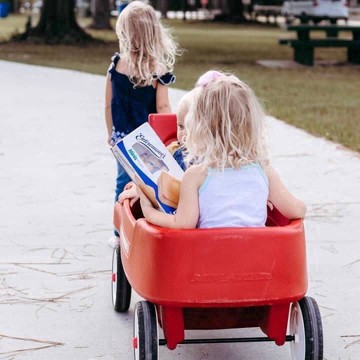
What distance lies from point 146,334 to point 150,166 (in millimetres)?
688

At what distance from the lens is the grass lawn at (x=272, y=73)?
10773 millimetres

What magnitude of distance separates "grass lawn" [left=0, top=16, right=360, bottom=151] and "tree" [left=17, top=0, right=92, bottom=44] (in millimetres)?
713

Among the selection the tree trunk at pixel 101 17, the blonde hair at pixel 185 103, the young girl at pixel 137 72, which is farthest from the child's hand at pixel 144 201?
the tree trunk at pixel 101 17

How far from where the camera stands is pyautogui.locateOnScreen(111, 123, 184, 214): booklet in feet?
11.9

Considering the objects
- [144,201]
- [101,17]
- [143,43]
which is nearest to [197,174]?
[144,201]

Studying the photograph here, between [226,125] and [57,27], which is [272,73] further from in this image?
[226,125]

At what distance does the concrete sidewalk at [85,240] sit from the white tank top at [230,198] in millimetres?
629

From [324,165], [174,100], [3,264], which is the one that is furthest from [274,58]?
[3,264]

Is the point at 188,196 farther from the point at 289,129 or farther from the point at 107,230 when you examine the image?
the point at 289,129

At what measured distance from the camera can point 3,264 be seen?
5004mm

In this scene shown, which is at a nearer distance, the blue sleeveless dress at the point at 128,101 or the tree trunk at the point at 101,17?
the blue sleeveless dress at the point at 128,101

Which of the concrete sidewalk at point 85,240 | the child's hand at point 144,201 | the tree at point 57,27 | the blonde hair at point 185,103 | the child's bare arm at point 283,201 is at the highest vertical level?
the blonde hair at point 185,103

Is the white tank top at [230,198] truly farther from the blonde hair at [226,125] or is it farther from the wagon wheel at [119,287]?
the wagon wheel at [119,287]

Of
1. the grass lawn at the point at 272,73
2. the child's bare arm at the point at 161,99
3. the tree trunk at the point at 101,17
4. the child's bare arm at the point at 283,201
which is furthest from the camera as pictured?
the tree trunk at the point at 101,17
